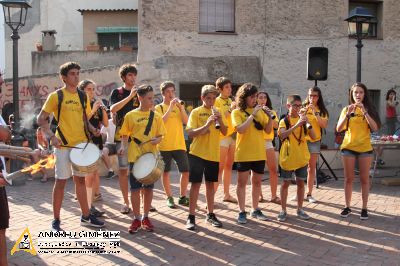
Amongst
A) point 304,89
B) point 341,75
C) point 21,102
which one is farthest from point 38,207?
point 341,75

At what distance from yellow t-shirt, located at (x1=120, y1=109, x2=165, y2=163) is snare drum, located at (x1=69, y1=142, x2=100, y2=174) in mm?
435

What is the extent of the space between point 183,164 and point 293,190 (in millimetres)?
2615

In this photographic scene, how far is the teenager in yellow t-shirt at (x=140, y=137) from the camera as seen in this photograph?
5316 mm

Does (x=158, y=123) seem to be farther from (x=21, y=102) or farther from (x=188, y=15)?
(x=21, y=102)

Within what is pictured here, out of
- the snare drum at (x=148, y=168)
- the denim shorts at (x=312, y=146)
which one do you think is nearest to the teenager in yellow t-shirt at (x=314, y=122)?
the denim shorts at (x=312, y=146)

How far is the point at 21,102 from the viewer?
13.9 meters

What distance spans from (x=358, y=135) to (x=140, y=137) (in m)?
3.03

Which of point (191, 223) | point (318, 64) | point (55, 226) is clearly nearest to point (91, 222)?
point (55, 226)

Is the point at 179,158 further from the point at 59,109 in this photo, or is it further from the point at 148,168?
the point at 59,109

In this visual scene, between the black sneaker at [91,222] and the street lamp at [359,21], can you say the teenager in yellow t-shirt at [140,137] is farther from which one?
the street lamp at [359,21]

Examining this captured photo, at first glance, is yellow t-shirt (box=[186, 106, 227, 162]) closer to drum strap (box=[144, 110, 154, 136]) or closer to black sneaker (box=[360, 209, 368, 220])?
drum strap (box=[144, 110, 154, 136])

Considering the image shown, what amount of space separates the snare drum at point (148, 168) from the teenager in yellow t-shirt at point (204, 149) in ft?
1.85

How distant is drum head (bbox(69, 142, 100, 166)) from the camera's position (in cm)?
502

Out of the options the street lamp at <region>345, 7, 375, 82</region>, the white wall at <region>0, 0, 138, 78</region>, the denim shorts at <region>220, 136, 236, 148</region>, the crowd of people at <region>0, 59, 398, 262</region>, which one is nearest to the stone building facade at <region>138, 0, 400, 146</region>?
the street lamp at <region>345, 7, 375, 82</region>
